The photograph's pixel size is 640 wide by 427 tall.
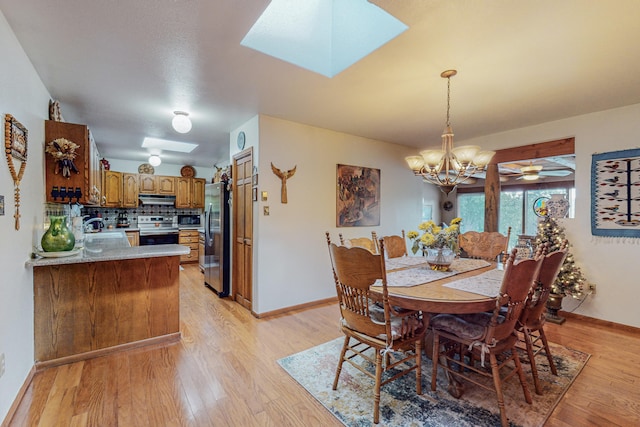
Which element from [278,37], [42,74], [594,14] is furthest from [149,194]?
[594,14]

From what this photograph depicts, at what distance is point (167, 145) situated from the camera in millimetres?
4926

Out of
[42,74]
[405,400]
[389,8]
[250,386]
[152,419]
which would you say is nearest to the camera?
[389,8]

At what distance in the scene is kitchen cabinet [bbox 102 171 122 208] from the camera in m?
5.81

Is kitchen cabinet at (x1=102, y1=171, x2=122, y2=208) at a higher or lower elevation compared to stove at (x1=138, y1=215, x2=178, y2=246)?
higher

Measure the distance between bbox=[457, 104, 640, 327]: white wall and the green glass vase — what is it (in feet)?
17.1

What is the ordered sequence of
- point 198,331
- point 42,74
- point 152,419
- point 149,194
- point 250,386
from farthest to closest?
point 149,194
point 198,331
point 42,74
point 250,386
point 152,419

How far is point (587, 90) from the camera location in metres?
2.64

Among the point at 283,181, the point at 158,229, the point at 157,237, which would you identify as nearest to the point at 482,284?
the point at 283,181

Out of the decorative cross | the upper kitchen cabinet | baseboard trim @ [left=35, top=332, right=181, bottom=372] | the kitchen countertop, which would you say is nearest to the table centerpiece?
the decorative cross

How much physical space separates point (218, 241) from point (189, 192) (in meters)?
3.04

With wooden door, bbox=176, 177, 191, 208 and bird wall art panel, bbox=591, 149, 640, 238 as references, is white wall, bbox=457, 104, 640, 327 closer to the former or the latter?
bird wall art panel, bbox=591, 149, 640, 238

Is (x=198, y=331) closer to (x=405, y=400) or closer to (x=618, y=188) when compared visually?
(x=405, y=400)

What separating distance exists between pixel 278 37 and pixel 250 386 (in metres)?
2.54

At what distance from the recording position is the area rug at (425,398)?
172 centimetres
